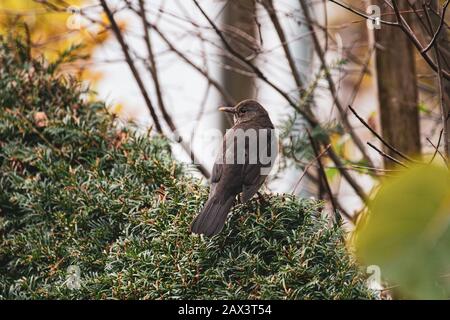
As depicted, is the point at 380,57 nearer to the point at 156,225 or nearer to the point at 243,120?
the point at 243,120

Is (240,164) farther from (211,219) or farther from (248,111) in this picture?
(211,219)

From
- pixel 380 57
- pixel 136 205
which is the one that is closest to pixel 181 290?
pixel 136 205

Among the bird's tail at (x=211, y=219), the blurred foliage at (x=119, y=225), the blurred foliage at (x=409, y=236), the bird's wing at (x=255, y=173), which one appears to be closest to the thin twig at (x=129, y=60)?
the blurred foliage at (x=119, y=225)

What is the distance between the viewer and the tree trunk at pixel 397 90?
4.29 m

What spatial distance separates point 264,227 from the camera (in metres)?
2.43

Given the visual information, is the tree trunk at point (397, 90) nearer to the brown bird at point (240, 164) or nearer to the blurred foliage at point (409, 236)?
the brown bird at point (240, 164)

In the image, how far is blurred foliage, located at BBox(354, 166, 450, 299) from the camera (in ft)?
Answer: 2.40

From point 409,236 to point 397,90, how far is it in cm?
381

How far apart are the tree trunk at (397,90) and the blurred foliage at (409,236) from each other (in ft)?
11.8

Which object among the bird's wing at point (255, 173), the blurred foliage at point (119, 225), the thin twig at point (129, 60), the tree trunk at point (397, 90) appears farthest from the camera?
the tree trunk at point (397, 90)

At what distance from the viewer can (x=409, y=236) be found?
741mm

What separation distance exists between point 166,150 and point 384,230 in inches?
112

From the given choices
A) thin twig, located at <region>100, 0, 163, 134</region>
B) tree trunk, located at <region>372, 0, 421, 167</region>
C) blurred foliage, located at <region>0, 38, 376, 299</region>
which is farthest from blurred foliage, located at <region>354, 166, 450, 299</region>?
tree trunk, located at <region>372, 0, 421, 167</region>
